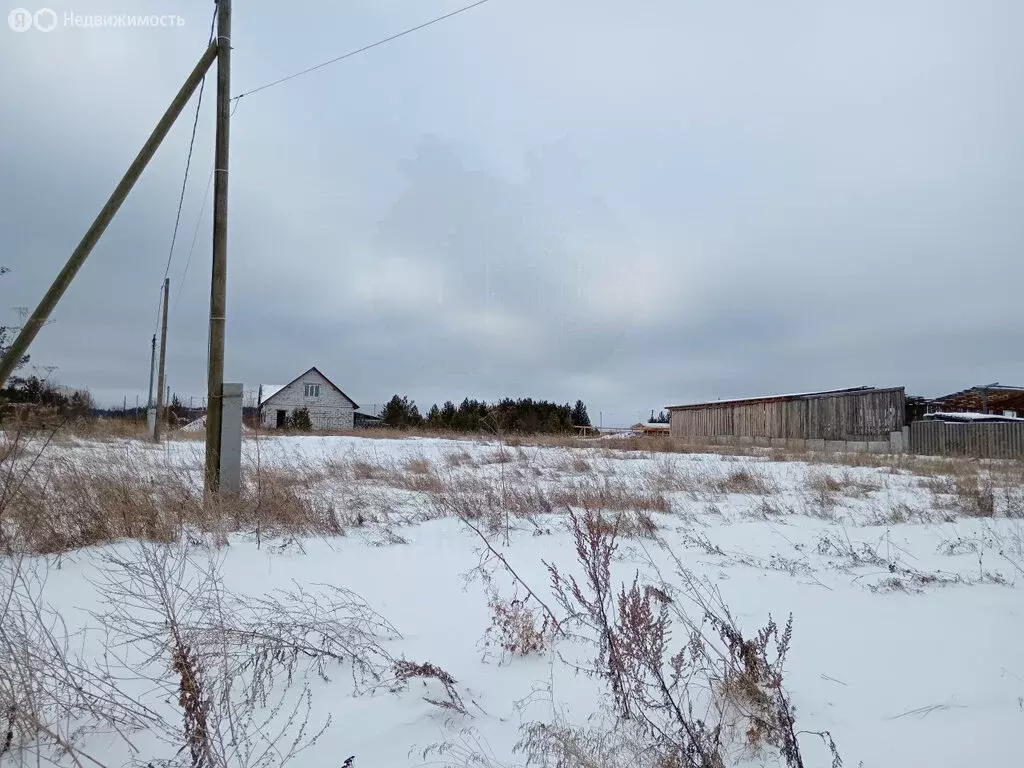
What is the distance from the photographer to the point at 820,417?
27.6 m

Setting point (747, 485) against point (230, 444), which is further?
point (747, 485)

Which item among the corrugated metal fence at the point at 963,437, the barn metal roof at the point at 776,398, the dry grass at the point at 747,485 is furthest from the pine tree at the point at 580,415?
the dry grass at the point at 747,485

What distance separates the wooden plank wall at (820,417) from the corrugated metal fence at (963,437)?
3.66 ft

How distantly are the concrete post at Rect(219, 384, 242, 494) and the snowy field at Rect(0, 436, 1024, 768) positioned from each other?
20.1 inches

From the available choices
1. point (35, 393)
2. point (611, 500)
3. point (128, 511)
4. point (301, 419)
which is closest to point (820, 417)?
point (611, 500)

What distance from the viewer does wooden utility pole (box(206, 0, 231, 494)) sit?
18.8 ft

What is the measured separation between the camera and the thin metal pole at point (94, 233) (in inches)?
160

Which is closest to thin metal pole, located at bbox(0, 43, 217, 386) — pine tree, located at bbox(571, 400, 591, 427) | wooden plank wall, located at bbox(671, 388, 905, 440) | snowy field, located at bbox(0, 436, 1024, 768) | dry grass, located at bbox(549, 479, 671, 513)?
snowy field, located at bbox(0, 436, 1024, 768)

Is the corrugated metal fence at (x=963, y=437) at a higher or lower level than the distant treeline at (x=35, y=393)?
lower

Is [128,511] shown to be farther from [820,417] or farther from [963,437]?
[820,417]

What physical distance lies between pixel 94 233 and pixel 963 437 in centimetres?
2874

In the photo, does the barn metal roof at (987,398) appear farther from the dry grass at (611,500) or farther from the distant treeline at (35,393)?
the distant treeline at (35,393)

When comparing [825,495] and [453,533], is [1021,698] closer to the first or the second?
[453,533]

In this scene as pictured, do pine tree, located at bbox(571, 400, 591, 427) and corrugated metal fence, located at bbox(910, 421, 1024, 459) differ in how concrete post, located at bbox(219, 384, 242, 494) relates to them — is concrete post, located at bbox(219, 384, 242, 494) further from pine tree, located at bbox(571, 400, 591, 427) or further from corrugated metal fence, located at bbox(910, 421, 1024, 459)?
pine tree, located at bbox(571, 400, 591, 427)
